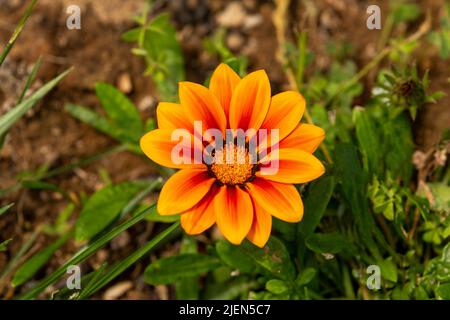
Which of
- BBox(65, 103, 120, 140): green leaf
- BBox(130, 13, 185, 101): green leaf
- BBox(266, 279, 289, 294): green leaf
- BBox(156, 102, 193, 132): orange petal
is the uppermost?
BBox(130, 13, 185, 101): green leaf

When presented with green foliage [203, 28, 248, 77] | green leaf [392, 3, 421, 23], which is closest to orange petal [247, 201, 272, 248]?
green foliage [203, 28, 248, 77]

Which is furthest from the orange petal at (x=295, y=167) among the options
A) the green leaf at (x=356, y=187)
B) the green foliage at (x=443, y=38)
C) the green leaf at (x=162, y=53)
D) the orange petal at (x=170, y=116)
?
the green foliage at (x=443, y=38)

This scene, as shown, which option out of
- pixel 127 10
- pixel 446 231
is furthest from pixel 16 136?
pixel 446 231

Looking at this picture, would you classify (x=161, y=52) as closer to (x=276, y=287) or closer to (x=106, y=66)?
(x=106, y=66)

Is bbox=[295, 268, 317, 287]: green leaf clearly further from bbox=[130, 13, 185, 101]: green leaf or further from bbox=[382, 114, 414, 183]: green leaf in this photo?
bbox=[130, 13, 185, 101]: green leaf

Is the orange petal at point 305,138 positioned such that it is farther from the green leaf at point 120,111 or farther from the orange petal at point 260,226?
the green leaf at point 120,111

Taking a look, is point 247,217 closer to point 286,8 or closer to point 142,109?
point 142,109
